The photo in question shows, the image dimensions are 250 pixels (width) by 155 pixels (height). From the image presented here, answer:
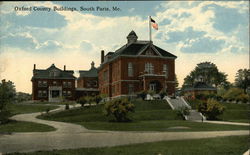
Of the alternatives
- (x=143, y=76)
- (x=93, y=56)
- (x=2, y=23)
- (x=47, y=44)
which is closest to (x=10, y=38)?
(x=2, y=23)

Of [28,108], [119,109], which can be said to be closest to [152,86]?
[119,109]

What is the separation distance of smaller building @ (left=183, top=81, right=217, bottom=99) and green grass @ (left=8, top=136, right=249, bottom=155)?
1645 inches

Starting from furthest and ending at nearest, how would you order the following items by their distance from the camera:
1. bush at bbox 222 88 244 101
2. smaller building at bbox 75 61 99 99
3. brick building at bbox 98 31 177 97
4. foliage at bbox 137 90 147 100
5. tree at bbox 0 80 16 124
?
1. bush at bbox 222 88 244 101
2. smaller building at bbox 75 61 99 99
3. brick building at bbox 98 31 177 97
4. foliage at bbox 137 90 147 100
5. tree at bbox 0 80 16 124

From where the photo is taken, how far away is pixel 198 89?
61.9 metres

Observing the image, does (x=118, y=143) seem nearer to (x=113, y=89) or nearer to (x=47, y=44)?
(x=47, y=44)

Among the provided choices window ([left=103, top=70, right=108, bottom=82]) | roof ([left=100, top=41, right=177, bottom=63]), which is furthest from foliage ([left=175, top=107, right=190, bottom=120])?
window ([left=103, top=70, right=108, bottom=82])

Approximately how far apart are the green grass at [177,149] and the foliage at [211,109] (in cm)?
1882

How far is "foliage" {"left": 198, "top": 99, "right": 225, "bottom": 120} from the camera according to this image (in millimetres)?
38734

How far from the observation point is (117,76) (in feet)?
173

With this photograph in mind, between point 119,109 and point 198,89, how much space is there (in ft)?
99.9

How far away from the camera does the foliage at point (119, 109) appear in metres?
34.9

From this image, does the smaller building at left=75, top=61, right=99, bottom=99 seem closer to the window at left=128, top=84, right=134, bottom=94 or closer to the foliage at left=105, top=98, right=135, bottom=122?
the window at left=128, top=84, right=134, bottom=94

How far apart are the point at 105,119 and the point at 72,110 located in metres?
8.71

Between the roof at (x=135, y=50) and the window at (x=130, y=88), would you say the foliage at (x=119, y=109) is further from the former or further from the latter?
the window at (x=130, y=88)
